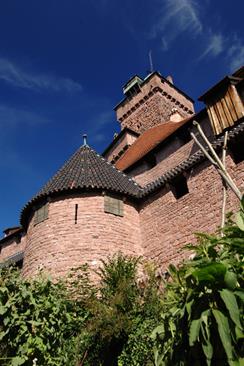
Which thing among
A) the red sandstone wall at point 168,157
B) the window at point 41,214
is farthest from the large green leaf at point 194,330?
the red sandstone wall at point 168,157

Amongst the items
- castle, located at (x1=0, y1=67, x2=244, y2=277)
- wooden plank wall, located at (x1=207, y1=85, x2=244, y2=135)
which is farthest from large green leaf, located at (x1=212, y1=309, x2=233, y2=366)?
wooden plank wall, located at (x1=207, y1=85, x2=244, y2=135)

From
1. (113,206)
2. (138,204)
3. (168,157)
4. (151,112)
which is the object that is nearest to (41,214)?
(113,206)

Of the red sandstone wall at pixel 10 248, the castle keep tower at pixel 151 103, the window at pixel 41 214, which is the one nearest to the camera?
the window at pixel 41 214

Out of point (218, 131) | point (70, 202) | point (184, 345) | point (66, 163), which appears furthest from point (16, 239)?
point (184, 345)

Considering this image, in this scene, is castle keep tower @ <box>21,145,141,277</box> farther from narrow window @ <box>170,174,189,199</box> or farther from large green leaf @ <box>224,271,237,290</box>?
large green leaf @ <box>224,271,237,290</box>

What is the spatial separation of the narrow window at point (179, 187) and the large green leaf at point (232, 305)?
35.3ft

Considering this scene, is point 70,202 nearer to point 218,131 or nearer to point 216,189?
point 216,189

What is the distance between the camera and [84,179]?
43.3 feet

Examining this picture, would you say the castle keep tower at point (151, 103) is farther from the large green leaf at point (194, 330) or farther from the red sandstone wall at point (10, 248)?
the large green leaf at point (194, 330)

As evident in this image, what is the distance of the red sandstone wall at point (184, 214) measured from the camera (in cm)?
1065

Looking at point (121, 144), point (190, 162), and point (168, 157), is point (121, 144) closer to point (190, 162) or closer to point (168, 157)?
point (168, 157)

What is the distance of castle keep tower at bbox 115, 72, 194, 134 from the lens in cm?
2761

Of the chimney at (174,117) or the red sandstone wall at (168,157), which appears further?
the chimney at (174,117)

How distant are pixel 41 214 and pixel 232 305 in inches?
453
